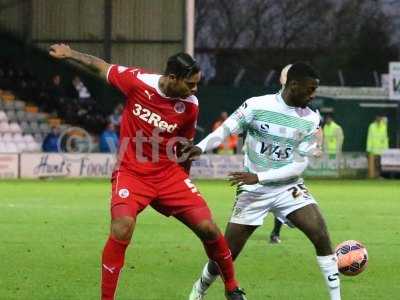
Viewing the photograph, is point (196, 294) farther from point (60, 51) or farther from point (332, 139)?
point (332, 139)

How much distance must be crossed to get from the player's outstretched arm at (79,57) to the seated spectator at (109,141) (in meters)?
22.3

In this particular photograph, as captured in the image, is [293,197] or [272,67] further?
[272,67]

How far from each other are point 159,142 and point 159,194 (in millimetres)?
426

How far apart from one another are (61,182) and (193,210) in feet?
63.0

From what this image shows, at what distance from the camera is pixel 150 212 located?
1886cm

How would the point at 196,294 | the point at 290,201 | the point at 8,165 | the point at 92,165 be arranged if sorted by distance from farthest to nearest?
the point at 92,165
the point at 8,165
the point at 196,294
the point at 290,201

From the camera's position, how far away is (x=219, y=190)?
2525 cm

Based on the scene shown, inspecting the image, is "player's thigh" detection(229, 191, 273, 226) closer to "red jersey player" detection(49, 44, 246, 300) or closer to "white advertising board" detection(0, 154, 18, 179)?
"red jersey player" detection(49, 44, 246, 300)

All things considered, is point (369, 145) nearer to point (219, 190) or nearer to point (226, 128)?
point (219, 190)

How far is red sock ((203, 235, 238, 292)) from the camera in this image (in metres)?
8.86

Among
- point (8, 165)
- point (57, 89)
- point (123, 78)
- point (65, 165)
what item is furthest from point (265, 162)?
point (57, 89)

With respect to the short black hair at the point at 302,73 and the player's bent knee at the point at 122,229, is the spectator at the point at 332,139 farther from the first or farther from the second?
the player's bent knee at the point at 122,229

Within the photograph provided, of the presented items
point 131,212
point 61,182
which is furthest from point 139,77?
point 61,182

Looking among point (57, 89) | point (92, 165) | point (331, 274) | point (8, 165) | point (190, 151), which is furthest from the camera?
point (57, 89)
